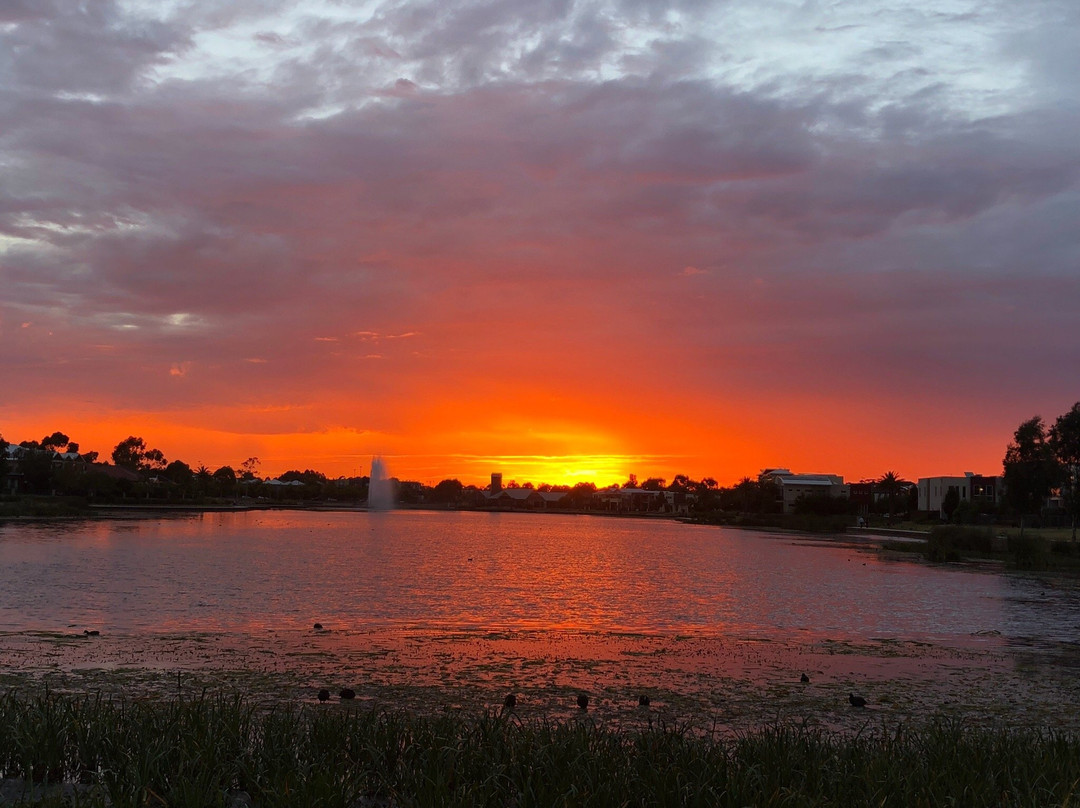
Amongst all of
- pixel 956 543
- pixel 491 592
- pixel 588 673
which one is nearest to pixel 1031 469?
pixel 956 543

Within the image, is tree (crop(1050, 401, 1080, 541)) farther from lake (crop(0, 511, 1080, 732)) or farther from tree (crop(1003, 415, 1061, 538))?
lake (crop(0, 511, 1080, 732))

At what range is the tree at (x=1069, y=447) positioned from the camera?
8688 centimetres

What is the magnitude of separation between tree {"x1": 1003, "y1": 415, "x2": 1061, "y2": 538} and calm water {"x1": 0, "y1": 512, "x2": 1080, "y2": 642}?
36.3 m

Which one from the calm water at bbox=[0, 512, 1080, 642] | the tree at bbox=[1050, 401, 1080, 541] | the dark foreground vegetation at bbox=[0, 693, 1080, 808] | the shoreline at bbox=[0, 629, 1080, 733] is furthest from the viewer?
the tree at bbox=[1050, 401, 1080, 541]

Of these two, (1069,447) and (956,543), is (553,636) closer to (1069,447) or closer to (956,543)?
(956,543)

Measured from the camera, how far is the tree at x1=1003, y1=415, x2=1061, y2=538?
298 feet

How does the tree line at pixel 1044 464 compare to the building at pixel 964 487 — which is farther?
the building at pixel 964 487

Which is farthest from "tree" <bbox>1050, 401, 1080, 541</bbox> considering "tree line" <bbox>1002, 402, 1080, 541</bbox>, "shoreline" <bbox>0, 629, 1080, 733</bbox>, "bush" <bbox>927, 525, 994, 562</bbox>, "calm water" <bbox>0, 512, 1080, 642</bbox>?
"shoreline" <bbox>0, 629, 1080, 733</bbox>

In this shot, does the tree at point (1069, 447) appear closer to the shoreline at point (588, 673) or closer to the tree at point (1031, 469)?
the tree at point (1031, 469)

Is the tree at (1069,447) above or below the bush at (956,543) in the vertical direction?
above

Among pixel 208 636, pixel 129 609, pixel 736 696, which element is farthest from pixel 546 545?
pixel 736 696

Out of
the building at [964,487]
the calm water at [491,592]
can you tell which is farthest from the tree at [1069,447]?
the building at [964,487]

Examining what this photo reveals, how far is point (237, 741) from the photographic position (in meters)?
10.0

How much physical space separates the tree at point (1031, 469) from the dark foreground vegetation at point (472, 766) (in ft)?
301
